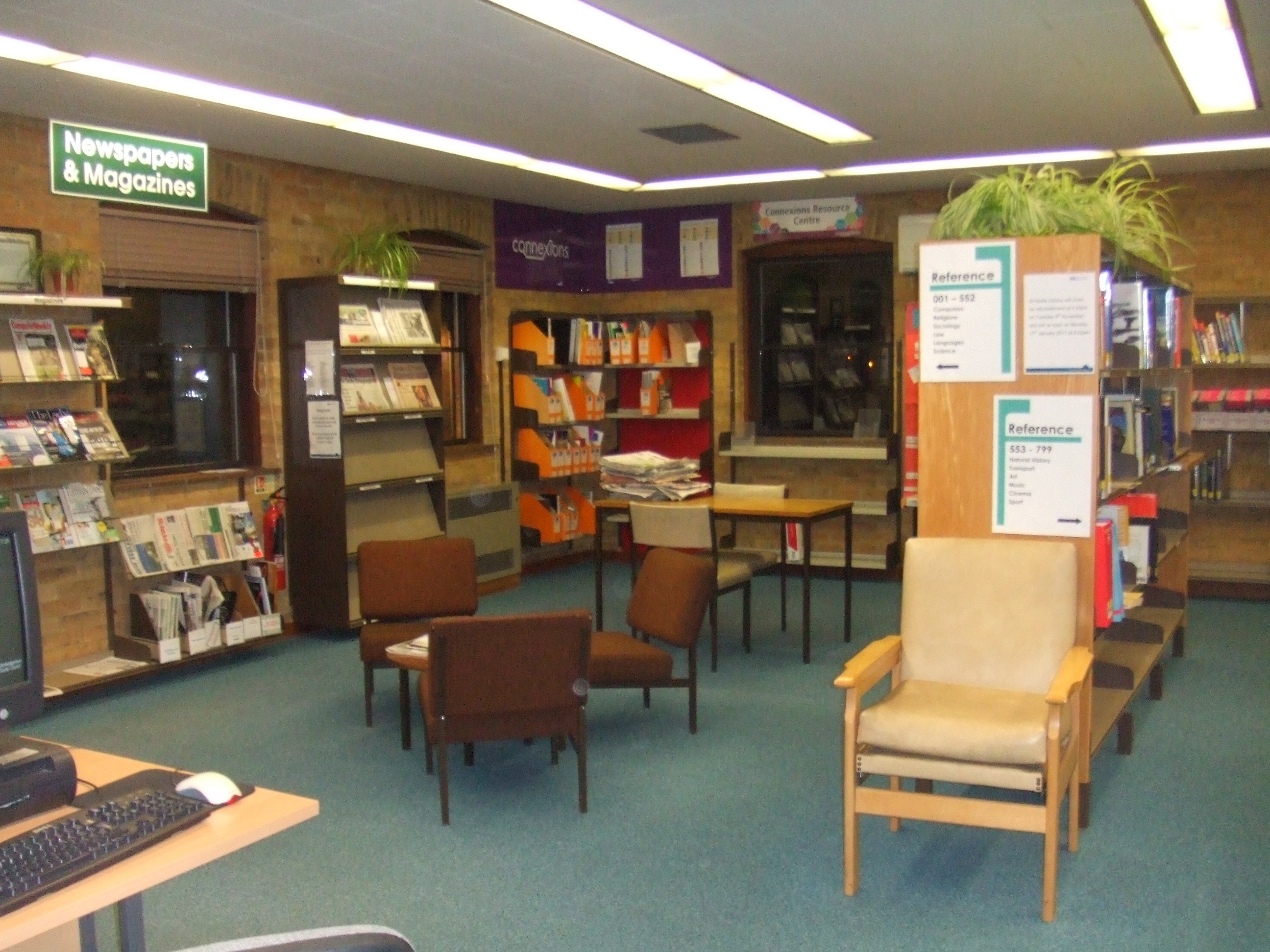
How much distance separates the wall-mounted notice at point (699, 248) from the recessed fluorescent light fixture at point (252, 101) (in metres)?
1.97

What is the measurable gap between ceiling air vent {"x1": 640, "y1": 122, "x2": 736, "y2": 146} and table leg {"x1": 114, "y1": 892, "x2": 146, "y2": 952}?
490 centimetres

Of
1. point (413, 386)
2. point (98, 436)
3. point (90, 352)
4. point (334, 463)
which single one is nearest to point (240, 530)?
point (334, 463)

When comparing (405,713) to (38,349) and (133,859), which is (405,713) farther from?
(133,859)

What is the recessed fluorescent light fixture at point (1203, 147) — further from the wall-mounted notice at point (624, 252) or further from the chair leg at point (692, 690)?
the chair leg at point (692, 690)

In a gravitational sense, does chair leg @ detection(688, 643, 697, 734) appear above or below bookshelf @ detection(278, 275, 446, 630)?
below

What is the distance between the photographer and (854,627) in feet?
23.7

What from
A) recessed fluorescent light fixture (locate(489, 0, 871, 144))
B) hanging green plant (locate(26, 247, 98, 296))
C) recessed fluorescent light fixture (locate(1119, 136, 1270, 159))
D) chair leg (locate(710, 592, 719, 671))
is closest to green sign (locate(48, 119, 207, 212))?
hanging green plant (locate(26, 247, 98, 296))

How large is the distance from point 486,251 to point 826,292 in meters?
2.54

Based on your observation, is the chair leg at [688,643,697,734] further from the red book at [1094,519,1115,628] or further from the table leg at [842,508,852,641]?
Answer: the table leg at [842,508,852,641]

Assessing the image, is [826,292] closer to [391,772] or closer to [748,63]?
[748,63]

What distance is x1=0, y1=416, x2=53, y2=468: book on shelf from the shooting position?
Result: 539cm

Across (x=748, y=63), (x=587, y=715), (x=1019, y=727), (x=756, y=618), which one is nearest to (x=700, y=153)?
(x=748, y=63)

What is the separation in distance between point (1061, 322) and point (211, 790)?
2868 mm

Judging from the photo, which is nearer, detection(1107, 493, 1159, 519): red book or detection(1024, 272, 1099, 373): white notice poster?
detection(1024, 272, 1099, 373): white notice poster
